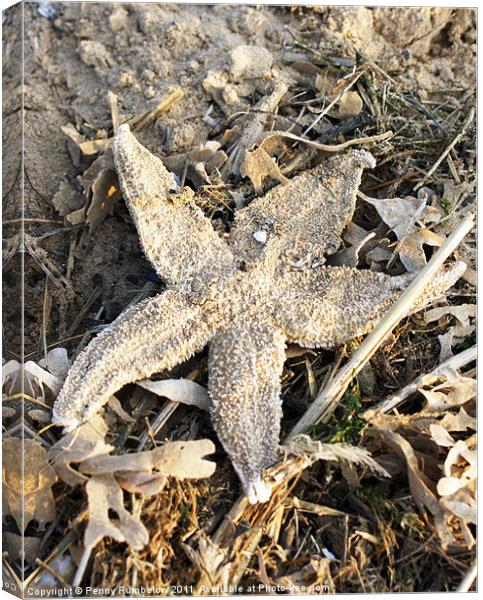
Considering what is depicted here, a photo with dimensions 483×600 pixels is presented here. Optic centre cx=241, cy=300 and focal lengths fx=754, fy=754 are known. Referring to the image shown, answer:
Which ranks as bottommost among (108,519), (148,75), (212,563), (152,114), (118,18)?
(212,563)

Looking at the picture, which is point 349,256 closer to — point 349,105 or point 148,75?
A: point 349,105

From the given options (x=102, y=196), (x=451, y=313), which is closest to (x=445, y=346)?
(x=451, y=313)

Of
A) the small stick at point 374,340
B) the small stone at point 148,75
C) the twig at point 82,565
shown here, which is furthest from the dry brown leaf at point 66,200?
the twig at point 82,565

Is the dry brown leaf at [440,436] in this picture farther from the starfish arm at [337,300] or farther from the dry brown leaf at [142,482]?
the dry brown leaf at [142,482]

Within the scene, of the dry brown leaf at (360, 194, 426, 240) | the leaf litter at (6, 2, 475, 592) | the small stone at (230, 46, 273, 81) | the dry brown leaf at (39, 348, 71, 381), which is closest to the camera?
the leaf litter at (6, 2, 475, 592)

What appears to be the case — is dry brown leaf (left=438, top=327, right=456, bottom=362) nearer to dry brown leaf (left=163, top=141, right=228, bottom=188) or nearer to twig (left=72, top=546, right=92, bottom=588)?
dry brown leaf (left=163, top=141, right=228, bottom=188)

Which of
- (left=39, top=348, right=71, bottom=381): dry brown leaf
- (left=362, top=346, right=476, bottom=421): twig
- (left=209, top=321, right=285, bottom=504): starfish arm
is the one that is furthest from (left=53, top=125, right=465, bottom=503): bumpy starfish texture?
(left=362, top=346, right=476, bottom=421): twig
